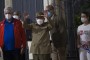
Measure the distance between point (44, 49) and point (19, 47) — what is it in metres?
0.65

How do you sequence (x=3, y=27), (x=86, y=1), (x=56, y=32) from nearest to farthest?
(x=3, y=27), (x=56, y=32), (x=86, y=1)

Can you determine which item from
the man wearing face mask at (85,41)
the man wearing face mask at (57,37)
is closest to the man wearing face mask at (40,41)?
the man wearing face mask at (57,37)

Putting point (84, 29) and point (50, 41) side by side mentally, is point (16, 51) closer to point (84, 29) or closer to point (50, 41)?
point (50, 41)

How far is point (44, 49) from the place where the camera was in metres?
10.4

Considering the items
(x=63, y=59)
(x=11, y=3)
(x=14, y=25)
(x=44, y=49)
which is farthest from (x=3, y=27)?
(x=11, y=3)

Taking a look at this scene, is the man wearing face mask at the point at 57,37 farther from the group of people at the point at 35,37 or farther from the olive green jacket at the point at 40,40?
the olive green jacket at the point at 40,40

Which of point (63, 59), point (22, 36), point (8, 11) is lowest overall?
point (63, 59)

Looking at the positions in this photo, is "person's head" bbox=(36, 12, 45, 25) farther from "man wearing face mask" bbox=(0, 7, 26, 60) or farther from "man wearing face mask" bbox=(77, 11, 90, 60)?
"man wearing face mask" bbox=(77, 11, 90, 60)

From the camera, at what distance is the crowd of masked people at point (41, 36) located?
1014 cm

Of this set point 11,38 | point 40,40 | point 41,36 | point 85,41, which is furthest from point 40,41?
point 85,41

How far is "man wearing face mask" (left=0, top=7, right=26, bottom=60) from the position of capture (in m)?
10.1

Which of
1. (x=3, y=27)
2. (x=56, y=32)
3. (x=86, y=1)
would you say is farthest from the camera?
(x=86, y=1)

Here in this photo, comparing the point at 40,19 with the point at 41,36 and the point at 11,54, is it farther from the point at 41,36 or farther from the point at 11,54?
the point at 11,54

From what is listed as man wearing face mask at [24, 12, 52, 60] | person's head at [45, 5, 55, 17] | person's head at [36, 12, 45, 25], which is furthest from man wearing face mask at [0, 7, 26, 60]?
person's head at [45, 5, 55, 17]
